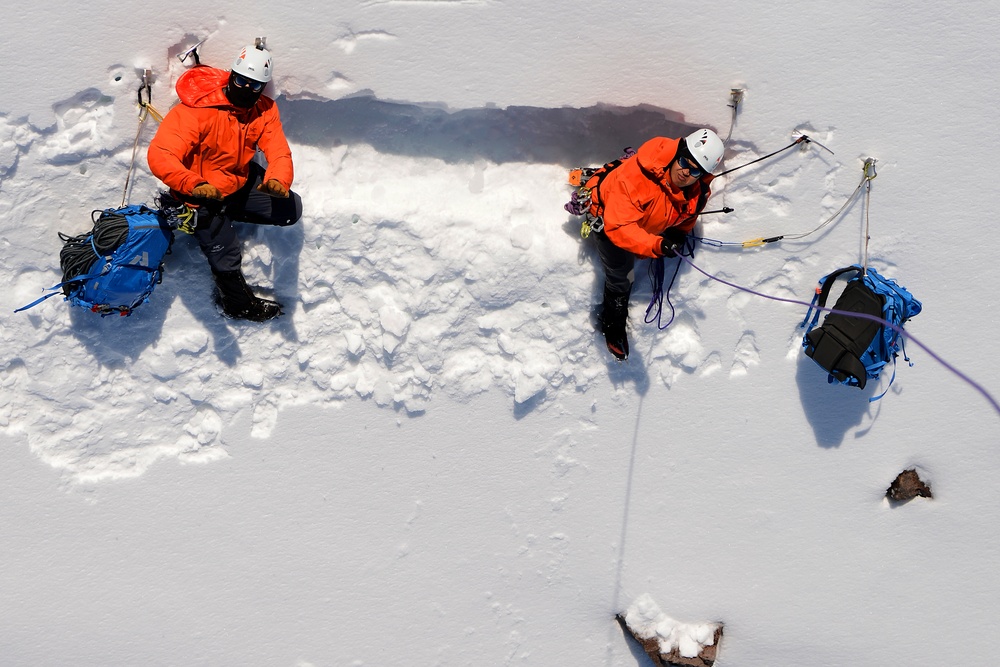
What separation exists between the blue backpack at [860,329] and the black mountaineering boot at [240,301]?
11.3 feet

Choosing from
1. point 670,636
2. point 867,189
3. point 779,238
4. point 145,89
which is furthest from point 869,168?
point 145,89

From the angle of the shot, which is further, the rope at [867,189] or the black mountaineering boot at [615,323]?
the black mountaineering boot at [615,323]

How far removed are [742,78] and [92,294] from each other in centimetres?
403

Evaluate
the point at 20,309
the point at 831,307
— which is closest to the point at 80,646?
the point at 20,309

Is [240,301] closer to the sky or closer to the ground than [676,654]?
closer to the sky

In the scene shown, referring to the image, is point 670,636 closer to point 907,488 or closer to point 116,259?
point 907,488

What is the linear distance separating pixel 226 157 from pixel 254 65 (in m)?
0.52

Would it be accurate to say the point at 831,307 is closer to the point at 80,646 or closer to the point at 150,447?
the point at 150,447

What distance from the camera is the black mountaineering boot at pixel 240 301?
13.6ft

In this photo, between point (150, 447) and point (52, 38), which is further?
point (150, 447)

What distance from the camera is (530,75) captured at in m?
4.08

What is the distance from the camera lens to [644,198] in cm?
390

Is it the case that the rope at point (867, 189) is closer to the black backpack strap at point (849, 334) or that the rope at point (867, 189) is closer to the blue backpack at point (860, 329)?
the blue backpack at point (860, 329)

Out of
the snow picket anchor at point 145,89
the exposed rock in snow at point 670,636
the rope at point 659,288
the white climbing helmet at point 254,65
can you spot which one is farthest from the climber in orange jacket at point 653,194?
the snow picket anchor at point 145,89
